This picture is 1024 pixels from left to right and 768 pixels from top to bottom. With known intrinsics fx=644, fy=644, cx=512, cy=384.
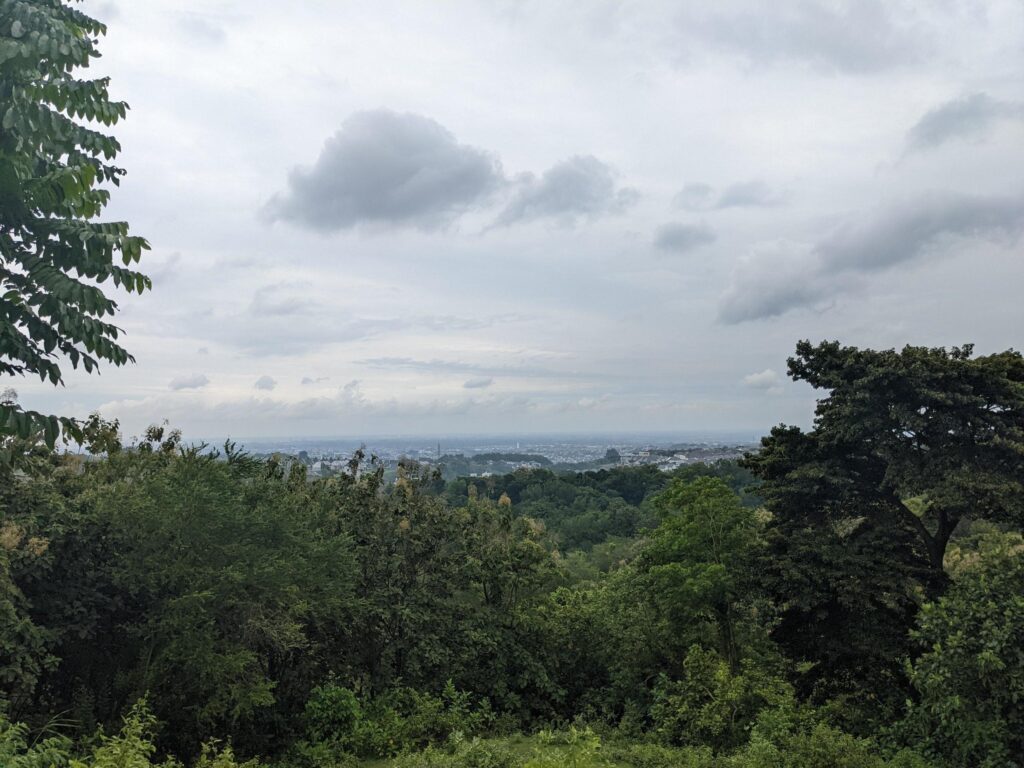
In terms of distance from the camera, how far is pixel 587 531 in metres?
53.2

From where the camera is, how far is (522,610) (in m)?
19.5

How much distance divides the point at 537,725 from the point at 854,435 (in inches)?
425

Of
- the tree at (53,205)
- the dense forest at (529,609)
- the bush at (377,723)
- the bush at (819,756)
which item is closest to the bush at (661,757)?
the dense forest at (529,609)

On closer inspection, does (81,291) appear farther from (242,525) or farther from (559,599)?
(559,599)

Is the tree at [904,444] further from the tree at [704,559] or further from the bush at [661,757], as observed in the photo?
the bush at [661,757]

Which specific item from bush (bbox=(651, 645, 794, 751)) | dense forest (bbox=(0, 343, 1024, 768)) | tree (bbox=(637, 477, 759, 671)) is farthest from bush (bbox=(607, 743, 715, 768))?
tree (bbox=(637, 477, 759, 671))

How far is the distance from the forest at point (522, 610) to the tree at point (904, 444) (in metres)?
0.07

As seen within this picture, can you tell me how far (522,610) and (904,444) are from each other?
37.1ft

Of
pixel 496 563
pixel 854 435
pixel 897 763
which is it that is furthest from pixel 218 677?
pixel 854 435

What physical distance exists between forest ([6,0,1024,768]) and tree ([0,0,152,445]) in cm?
371

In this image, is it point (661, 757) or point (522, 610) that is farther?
point (522, 610)

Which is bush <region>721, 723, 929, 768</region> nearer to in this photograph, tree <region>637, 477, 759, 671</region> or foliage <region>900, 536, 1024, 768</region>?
foliage <region>900, 536, 1024, 768</region>

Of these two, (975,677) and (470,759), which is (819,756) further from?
(470,759)

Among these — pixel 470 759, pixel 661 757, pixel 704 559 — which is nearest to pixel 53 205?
pixel 470 759
